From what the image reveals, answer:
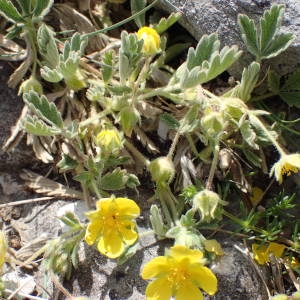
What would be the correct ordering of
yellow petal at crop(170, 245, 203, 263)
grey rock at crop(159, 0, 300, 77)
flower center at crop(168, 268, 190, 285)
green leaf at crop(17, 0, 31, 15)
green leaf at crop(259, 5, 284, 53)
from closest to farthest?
yellow petal at crop(170, 245, 203, 263)
flower center at crop(168, 268, 190, 285)
green leaf at crop(259, 5, 284, 53)
grey rock at crop(159, 0, 300, 77)
green leaf at crop(17, 0, 31, 15)

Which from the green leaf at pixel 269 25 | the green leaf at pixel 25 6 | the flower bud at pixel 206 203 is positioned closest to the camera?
the flower bud at pixel 206 203

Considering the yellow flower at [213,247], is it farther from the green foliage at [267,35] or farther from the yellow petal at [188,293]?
the green foliage at [267,35]

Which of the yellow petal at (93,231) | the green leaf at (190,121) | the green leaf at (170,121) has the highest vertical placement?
the green leaf at (190,121)

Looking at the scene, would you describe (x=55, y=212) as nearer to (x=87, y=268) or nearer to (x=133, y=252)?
(x=87, y=268)

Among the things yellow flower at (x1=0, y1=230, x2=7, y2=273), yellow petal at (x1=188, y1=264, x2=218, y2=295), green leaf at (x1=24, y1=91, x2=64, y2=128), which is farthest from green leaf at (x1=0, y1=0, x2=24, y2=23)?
yellow petal at (x1=188, y1=264, x2=218, y2=295)

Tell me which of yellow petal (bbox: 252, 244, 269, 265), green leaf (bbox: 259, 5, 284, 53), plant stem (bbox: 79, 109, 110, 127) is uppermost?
green leaf (bbox: 259, 5, 284, 53)

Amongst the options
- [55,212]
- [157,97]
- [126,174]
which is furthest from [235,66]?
[55,212]

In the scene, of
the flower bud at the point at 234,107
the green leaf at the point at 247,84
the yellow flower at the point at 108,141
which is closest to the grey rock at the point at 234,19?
the green leaf at the point at 247,84

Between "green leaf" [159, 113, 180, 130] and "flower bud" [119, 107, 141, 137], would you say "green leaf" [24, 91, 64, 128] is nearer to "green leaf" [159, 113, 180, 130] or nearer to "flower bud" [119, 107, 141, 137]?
"flower bud" [119, 107, 141, 137]
